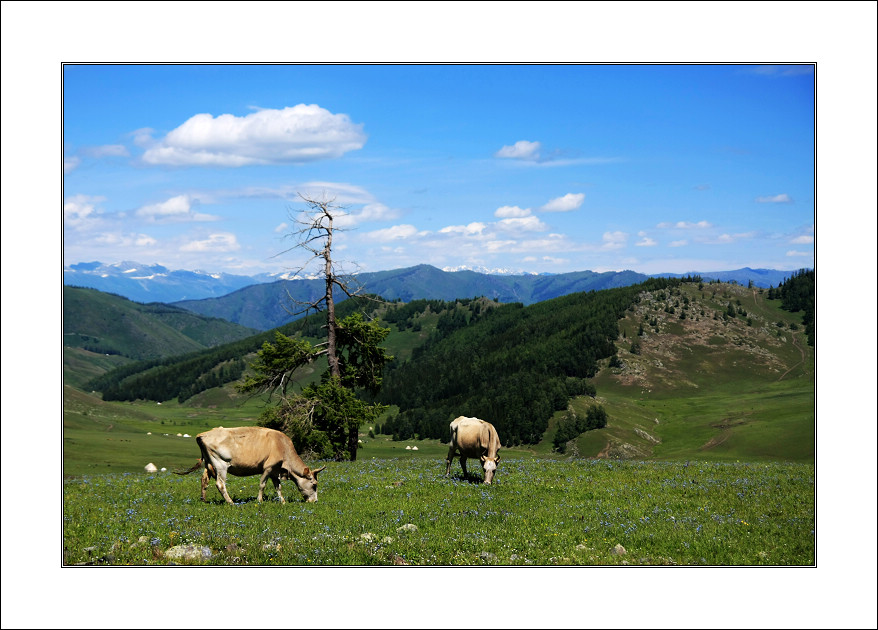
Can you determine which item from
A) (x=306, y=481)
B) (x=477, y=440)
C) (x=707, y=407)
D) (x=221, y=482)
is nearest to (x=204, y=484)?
(x=221, y=482)

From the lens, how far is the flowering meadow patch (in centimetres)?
1365

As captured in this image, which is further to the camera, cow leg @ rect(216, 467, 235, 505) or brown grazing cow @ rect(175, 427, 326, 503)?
brown grazing cow @ rect(175, 427, 326, 503)

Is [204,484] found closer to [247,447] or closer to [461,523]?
[247,447]

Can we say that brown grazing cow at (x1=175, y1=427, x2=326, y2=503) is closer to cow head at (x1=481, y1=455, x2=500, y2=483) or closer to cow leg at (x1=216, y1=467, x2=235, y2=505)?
cow leg at (x1=216, y1=467, x2=235, y2=505)

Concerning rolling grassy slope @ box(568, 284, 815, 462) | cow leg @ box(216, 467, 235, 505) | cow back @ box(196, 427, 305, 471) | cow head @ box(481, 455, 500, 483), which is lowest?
rolling grassy slope @ box(568, 284, 815, 462)

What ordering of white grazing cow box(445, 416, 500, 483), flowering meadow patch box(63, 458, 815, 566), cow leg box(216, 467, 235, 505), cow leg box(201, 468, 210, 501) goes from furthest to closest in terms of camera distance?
1. white grazing cow box(445, 416, 500, 483)
2. cow leg box(201, 468, 210, 501)
3. cow leg box(216, 467, 235, 505)
4. flowering meadow patch box(63, 458, 815, 566)

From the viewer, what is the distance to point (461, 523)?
16.3m

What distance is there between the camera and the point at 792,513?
1667 centimetres

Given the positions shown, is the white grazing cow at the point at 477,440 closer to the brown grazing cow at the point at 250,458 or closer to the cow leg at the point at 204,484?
the brown grazing cow at the point at 250,458

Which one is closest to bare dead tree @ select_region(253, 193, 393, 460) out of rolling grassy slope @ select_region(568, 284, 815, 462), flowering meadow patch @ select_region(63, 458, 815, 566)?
flowering meadow patch @ select_region(63, 458, 815, 566)

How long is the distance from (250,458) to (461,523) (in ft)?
24.8

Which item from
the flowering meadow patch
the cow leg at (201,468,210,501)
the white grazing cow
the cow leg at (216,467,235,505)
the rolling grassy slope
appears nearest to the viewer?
the flowering meadow patch

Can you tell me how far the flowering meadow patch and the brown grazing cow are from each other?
0.77 meters
